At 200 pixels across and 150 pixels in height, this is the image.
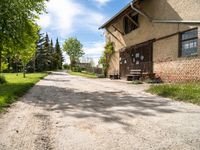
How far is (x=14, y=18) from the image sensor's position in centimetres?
1661

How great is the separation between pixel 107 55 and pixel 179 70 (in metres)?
16.2

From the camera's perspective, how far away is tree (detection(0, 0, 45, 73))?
16.0 meters

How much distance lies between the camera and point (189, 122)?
269 inches

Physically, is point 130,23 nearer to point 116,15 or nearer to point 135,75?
point 116,15

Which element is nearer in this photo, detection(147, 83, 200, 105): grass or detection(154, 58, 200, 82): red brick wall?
detection(147, 83, 200, 105): grass

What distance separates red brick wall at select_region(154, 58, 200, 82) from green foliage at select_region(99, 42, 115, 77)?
36.6ft

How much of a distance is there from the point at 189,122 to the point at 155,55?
1463 centimetres

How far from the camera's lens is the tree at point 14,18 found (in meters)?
16.0

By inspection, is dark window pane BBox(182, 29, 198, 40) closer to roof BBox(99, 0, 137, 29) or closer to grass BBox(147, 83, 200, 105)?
grass BBox(147, 83, 200, 105)

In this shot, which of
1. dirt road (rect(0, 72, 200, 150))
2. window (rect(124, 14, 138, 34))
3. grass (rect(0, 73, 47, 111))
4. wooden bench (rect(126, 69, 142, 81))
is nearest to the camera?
dirt road (rect(0, 72, 200, 150))

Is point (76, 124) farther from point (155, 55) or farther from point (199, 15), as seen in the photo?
point (155, 55)

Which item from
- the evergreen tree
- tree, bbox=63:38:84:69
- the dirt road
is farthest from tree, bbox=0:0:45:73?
tree, bbox=63:38:84:69

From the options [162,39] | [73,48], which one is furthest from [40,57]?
[162,39]

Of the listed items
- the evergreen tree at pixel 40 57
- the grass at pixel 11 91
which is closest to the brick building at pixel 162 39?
the grass at pixel 11 91
